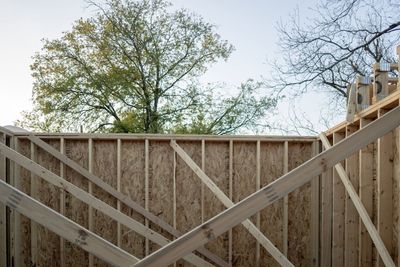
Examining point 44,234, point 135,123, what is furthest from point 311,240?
point 135,123

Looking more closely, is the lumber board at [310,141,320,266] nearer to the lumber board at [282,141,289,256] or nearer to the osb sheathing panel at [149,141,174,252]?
the lumber board at [282,141,289,256]

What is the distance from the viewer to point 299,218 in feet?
22.5

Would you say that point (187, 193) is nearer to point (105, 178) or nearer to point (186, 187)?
point (186, 187)

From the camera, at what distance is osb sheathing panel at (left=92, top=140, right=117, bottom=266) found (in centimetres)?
673

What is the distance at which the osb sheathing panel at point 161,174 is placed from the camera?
266 inches

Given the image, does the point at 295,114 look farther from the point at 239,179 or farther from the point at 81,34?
the point at 81,34

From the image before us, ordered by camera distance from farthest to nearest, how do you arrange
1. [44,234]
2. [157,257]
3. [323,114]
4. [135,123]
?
[135,123] → [323,114] → [44,234] → [157,257]

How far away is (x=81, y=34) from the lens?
63.6 feet

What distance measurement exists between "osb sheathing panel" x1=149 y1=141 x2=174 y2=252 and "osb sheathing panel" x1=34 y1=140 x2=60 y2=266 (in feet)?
5.07

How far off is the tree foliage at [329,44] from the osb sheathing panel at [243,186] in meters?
7.37

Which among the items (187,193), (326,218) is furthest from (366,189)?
(187,193)

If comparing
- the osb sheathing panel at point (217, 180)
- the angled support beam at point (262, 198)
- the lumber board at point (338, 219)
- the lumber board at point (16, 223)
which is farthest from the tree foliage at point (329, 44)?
the angled support beam at point (262, 198)

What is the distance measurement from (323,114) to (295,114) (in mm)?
1033

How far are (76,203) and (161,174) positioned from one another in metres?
1.48
